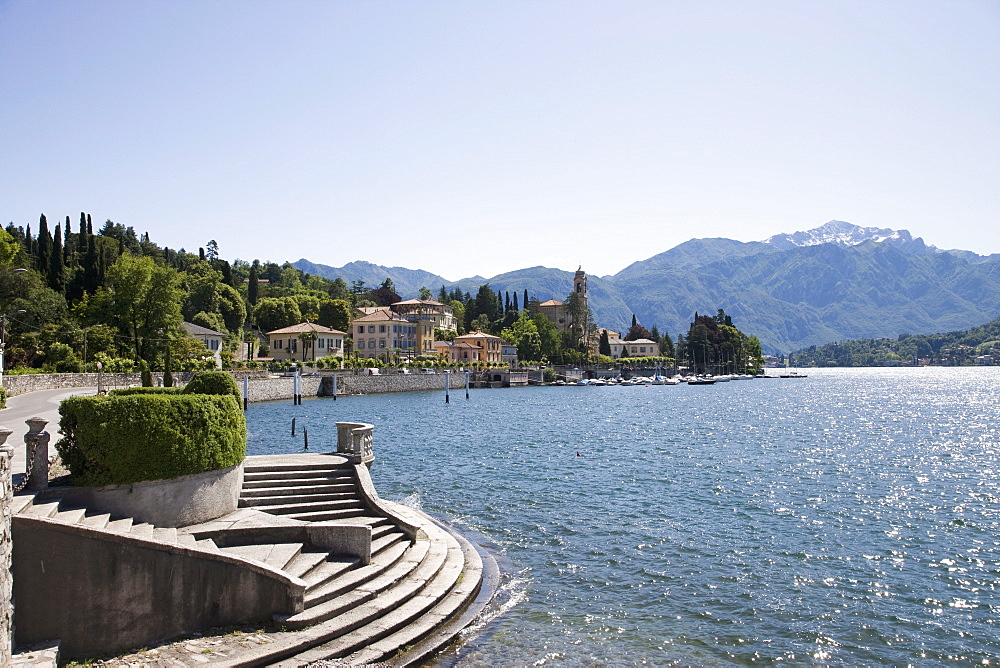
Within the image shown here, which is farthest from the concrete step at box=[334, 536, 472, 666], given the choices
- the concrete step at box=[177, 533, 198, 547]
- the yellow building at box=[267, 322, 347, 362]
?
the yellow building at box=[267, 322, 347, 362]

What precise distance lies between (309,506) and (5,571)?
23.9 feet

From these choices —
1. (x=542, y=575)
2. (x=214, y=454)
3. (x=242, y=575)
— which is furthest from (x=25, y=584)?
(x=542, y=575)

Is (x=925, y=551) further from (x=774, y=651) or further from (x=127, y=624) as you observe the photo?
(x=127, y=624)

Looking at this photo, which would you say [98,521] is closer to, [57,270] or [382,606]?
[382,606]

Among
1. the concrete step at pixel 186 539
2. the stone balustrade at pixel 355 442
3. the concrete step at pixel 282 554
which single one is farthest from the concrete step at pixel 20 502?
the stone balustrade at pixel 355 442

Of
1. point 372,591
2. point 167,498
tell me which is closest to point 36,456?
point 167,498

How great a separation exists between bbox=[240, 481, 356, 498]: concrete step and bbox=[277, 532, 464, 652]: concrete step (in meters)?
3.19

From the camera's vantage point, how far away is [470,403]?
84.4 metres

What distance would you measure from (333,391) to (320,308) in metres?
42.2

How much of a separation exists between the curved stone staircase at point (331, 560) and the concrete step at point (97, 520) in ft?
0.06

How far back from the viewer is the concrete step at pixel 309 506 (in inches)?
589

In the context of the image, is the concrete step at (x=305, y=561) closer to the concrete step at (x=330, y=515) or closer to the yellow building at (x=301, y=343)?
the concrete step at (x=330, y=515)

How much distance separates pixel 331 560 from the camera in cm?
1283

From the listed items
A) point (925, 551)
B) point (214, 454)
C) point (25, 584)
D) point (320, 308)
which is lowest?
point (925, 551)
